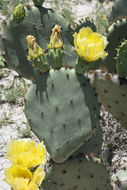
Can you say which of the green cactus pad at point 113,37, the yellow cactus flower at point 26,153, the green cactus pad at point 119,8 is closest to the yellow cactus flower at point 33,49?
the yellow cactus flower at point 26,153

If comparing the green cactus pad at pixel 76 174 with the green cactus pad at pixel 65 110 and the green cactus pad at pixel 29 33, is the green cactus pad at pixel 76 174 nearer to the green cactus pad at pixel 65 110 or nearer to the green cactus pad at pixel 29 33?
the green cactus pad at pixel 65 110

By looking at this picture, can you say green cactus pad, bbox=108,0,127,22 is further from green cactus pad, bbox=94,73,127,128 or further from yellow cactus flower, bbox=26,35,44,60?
yellow cactus flower, bbox=26,35,44,60

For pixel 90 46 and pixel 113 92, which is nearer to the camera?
pixel 90 46

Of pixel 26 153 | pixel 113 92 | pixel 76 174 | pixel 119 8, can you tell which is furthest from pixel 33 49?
pixel 119 8

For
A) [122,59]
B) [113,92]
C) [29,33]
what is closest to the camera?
[122,59]

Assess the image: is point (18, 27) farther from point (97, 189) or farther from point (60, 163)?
point (97, 189)

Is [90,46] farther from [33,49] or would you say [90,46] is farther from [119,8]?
[119,8]

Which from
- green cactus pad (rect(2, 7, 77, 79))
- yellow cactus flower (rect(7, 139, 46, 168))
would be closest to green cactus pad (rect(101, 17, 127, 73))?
green cactus pad (rect(2, 7, 77, 79))
